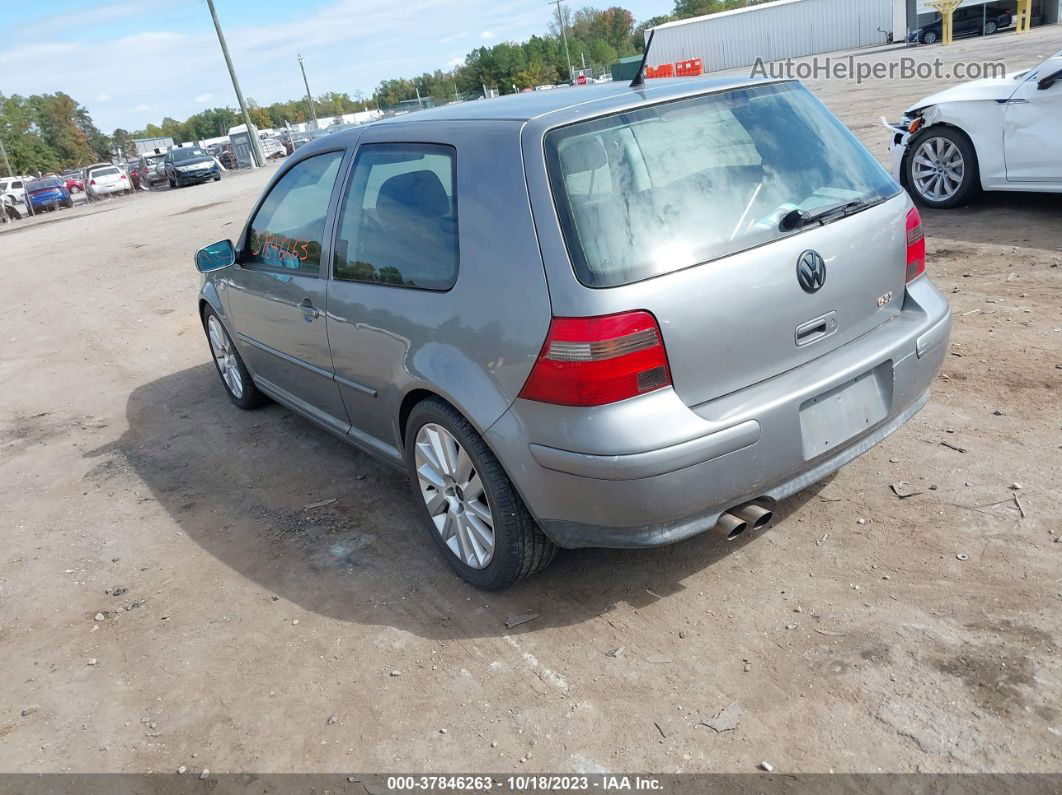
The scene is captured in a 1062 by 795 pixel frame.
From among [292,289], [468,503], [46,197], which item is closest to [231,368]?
[292,289]

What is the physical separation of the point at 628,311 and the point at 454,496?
1.18 meters

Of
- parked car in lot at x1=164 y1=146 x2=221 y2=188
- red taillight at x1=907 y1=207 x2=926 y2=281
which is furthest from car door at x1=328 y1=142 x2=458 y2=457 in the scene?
parked car in lot at x1=164 y1=146 x2=221 y2=188

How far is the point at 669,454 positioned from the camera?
268 cm

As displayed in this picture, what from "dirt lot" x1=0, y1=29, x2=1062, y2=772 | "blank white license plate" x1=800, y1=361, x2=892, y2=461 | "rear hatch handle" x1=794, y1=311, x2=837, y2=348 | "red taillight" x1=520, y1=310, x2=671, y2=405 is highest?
"red taillight" x1=520, y1=310, x2=671, y2=405

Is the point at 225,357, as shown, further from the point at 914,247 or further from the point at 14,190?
the point at 14,190

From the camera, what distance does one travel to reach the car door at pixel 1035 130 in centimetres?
710

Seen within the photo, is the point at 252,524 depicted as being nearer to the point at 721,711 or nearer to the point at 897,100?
the point at 721,711

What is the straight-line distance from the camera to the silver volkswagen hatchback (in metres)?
2.72

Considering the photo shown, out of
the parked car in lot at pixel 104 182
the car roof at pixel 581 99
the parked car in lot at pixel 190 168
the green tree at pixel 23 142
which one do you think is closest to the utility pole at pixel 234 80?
the parked car in lot at pixel 190 168

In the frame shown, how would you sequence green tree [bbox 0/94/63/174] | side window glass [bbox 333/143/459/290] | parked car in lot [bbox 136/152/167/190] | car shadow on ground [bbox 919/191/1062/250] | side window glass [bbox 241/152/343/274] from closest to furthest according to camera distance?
1. side window glass [bbox 333/143/459/290]
2. side window glass [bbox 241/152/343/274]
3. car shadow on ground [bbox 919/191/1062/250]
4. parked car in lot [bbox 136/152/167/190]
5. green tree [bbox 0/94/63/174]

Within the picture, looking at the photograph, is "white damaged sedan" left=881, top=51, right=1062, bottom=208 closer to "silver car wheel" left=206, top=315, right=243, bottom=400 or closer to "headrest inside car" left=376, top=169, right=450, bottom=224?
"headrest inside car" left=376, top=169, right=450, bottom=224

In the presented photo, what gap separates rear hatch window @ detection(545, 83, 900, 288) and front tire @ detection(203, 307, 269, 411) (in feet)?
11.3

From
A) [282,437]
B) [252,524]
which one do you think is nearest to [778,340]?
[252,524]

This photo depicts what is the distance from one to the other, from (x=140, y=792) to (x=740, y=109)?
10.4 ft
